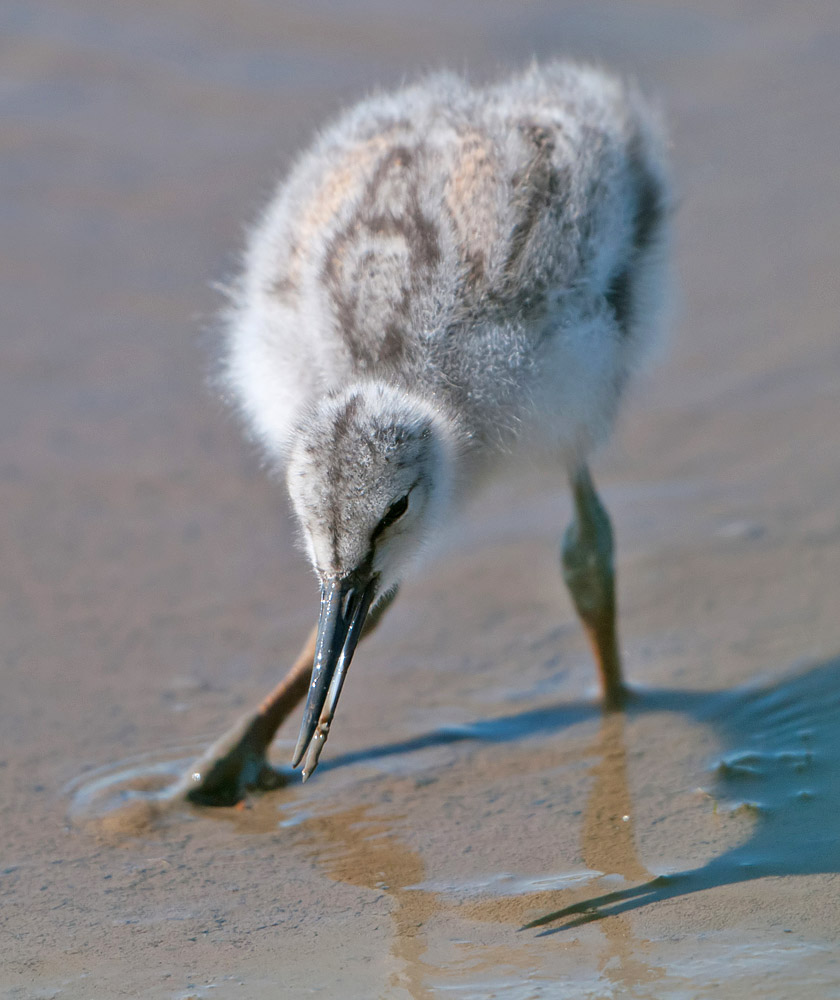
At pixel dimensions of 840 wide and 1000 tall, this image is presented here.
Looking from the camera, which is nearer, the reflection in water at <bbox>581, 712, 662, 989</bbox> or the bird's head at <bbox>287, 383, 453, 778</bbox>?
Result: the reflection in water at <bbox>581, 712, 662, 989</bbox>

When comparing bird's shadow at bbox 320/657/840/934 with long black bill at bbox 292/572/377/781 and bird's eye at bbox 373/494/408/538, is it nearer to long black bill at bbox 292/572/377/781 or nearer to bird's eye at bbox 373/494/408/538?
long black bill at bbox 292/572/377/781

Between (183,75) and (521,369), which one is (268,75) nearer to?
(183,75)

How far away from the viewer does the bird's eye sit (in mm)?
3283

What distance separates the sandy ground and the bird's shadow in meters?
0.01

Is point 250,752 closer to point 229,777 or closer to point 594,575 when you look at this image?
point 229,777

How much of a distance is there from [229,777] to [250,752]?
0.10 meters

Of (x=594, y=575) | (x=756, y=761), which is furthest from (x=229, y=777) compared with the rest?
(x=756, y=761)

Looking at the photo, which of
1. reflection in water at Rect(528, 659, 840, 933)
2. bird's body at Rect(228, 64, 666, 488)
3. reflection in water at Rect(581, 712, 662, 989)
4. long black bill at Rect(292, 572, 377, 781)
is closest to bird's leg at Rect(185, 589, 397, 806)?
long black bill at Rect(292, 572, 377, 781)

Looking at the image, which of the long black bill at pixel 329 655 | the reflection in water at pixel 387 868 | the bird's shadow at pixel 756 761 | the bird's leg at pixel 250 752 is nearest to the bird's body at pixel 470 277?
the long black bill at pixel 329 655

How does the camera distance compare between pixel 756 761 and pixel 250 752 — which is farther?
pixel 250 752

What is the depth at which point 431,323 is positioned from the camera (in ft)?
11.6

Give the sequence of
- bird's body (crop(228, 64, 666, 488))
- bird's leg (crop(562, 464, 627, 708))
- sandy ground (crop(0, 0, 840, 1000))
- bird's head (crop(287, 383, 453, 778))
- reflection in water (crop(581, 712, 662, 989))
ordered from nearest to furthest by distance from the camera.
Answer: reflection in water (crop(581, 712, 662, 989)) → sandy ground (crop(0, 0, 840, 1000)) → bird's head (crop(287, 383, 453, 778)) → bird's body (crop(228, 64, 666, 488)) → bird's leg (crop(562, 464, 627, 708))

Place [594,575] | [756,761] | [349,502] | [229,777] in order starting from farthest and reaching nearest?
[594,575] → [229,777] → [756,761] → [349,502]

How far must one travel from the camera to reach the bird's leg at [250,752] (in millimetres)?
3746
